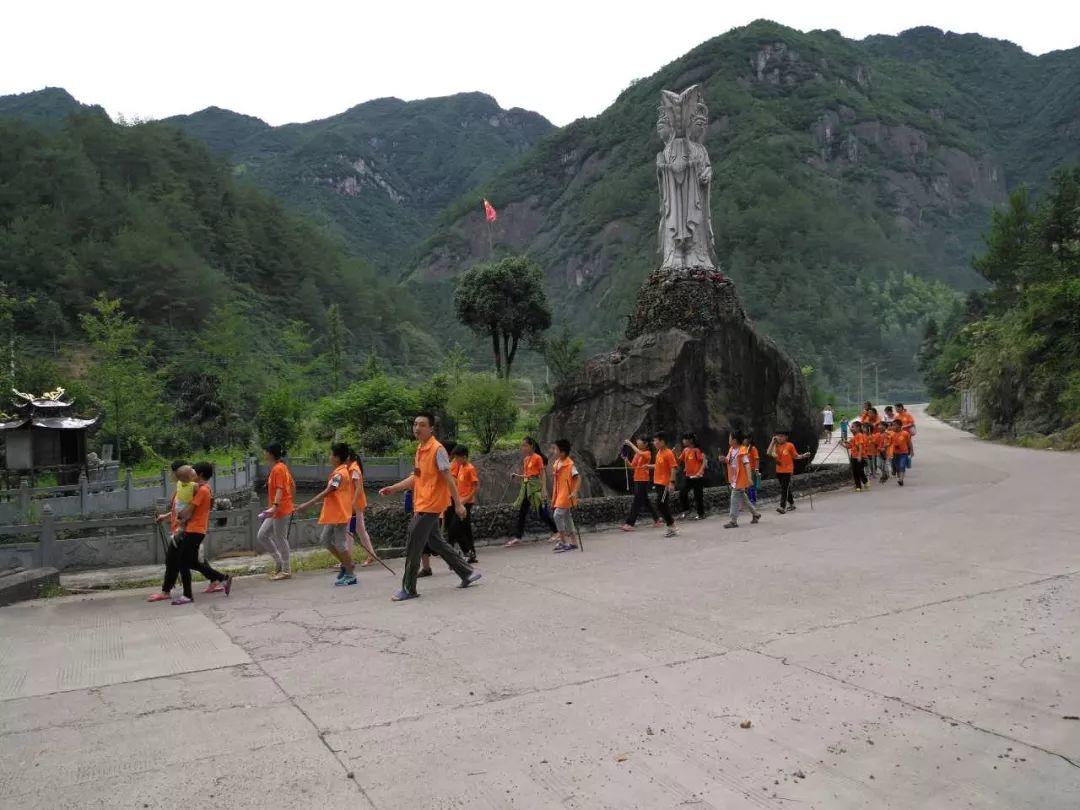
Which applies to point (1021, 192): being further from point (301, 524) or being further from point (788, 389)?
point (301, 524)

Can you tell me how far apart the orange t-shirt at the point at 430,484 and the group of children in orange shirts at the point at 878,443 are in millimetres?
11437

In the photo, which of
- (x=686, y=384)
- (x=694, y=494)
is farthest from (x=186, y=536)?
(x=686, y=384)

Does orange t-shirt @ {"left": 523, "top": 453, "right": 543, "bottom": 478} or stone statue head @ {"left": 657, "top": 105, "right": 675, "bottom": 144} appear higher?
stone statue head @ {"left": 657, "top": 105, "right": 675, "bottom": 144}

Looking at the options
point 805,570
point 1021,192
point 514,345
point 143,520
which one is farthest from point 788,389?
point 1021,192

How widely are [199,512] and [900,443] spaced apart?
48.0ft

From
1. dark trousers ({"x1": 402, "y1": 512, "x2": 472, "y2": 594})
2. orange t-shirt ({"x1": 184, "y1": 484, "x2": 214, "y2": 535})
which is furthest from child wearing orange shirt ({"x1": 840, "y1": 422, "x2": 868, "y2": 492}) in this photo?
orange t-shirt ({"x1": 184, "y1": 484, "x2": 214, "y2": 535})

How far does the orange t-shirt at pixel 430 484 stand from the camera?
24.5 ft

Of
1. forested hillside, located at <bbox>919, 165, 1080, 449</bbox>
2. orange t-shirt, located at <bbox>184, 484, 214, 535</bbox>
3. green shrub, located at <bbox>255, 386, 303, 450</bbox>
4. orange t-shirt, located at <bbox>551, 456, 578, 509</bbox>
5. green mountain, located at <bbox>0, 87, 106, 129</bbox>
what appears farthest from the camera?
green mountain, located at <bbox>0, 87, 106, 129</bbox>

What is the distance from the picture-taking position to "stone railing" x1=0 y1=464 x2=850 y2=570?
388 inches

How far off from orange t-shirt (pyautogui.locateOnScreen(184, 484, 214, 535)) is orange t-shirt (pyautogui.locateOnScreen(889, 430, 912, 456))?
1453 centimetres

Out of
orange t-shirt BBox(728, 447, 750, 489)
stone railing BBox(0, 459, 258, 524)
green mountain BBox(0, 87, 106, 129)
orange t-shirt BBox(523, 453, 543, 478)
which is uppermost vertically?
green mountain BBox(0, 87, 106, 129)

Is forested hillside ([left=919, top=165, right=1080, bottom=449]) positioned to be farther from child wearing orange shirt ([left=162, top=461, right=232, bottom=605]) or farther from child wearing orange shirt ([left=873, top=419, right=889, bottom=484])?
child wearing orange shirt ([left=162, top=461, right=232, bottom=605])

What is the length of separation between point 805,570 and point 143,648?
596 cm

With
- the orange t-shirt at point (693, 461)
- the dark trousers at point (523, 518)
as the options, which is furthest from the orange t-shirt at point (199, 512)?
the orange t-shirt at point (693, 461)
